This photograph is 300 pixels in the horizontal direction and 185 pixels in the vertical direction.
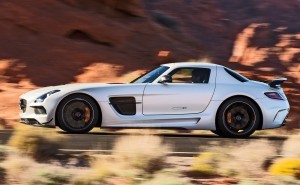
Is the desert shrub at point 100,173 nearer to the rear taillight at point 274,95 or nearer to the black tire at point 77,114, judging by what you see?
the black tire at point 77,114

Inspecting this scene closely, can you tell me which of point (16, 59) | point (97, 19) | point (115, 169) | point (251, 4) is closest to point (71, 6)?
point (97, 19)

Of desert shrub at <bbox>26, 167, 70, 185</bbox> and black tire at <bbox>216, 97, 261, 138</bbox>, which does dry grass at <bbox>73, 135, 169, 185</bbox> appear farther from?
black tire at <bbox>216, 97, 261, 138</bbox>

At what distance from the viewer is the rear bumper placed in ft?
37.5

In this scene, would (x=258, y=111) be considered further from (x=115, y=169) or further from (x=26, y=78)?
(x=26, y=78)

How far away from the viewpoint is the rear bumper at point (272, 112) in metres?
11.4

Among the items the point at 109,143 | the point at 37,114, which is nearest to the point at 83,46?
the point at 37,114

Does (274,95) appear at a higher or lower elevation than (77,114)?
higher

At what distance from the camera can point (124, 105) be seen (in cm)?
1100

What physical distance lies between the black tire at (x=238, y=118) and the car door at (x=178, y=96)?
0.40 metres

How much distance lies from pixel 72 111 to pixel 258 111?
3484 mm

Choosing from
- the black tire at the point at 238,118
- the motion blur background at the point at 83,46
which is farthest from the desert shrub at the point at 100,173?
the motion blur background at the point at 83,46

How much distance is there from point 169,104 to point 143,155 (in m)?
3.30

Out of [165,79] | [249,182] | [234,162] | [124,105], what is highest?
[165,79]

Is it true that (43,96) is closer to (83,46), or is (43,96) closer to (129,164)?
(129,164)
